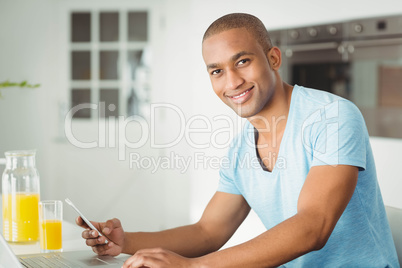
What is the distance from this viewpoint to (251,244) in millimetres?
1205

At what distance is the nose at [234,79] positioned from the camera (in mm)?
1594

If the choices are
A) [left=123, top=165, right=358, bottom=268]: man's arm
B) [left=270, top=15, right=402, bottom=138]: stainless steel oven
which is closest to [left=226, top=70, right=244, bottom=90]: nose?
[left=123, top=165, right=358, bottom=268]: man's arm

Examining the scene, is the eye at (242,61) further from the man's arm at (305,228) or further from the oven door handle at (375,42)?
the oven door handle at (375,42)

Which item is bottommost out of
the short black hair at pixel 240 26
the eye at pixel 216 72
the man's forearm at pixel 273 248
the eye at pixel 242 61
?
the man's forearm at pixel 273 248

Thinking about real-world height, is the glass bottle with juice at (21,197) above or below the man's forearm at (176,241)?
above

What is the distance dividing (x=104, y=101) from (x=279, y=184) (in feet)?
11.6

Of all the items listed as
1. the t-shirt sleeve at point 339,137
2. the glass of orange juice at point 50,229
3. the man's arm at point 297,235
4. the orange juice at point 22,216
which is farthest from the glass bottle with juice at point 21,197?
the t-shirt sleeve at point 339,137

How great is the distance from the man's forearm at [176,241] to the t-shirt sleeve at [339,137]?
0.45 m

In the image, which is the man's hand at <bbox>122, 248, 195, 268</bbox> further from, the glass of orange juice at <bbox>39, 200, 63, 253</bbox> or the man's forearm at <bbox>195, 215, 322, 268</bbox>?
the glass of orange juice at <bbox>39, 200, 63, 253</bbox>

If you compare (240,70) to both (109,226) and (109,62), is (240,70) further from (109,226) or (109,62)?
(109,62)

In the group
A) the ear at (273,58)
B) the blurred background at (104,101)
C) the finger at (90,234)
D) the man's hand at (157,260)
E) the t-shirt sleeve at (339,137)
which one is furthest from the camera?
the blurred background at (104,101)

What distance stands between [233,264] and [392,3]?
6.90 ft

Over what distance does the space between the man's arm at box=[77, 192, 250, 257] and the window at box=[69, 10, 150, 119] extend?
3.22 metres

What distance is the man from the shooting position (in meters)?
1.24
